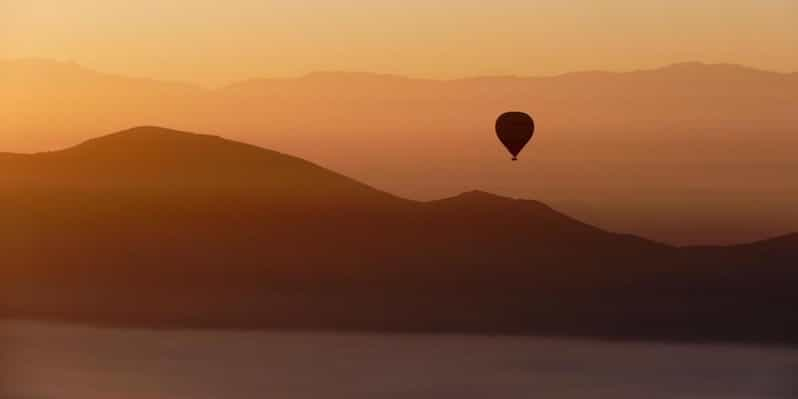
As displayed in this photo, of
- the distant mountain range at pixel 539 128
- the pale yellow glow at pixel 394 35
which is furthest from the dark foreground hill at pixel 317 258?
the pale yellow glow at pixel 394 35

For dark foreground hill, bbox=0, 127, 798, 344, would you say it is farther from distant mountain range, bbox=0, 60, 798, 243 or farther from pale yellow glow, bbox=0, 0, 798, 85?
pale yellow glow, bbox=0, 0, 798, 85

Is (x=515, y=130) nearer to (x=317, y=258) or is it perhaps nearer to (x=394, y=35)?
(x=394, y=35)

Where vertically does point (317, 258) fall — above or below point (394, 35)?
below

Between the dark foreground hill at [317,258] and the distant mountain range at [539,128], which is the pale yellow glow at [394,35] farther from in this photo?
the dark foreground hill at [317,258]

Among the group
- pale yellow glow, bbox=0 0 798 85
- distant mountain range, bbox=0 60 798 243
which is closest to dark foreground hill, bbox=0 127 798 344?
distant mountain range, bbox=0 60 798 243

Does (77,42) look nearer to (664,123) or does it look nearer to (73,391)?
(73,391)

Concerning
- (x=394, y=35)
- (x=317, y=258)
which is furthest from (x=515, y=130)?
(x=317, y=258)

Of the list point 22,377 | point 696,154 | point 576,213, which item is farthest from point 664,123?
point 22,377
